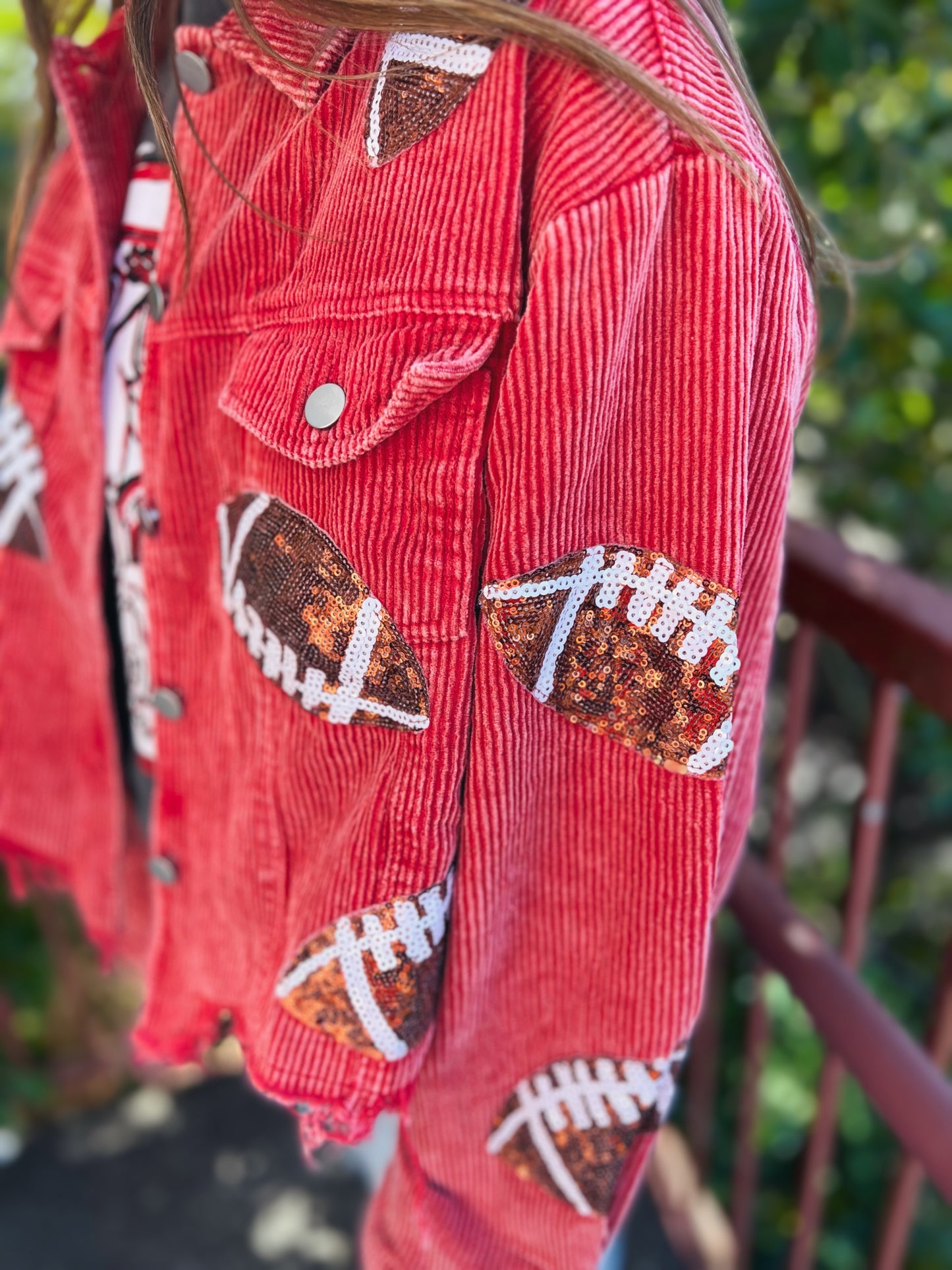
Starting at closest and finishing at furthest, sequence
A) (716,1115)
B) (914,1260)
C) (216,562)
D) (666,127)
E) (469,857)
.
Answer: (666,127) < (469,857) < (216,562) < (914,1260) < (716,1115)

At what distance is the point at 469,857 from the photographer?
0.55 m

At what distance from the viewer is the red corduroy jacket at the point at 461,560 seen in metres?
0.45

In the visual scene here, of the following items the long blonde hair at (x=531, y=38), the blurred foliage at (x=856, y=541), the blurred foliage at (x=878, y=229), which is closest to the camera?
the long blonde hair at (x=531, y=38)

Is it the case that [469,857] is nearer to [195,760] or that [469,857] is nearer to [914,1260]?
[195,760]

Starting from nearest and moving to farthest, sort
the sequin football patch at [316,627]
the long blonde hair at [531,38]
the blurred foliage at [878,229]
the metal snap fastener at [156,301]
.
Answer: the long blonde hair at [531,38] → the sequin football patch at [316,627] → the metal snap fastener at [156,301] → the blurred foliage at [878,229]

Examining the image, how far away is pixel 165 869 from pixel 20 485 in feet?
1.19

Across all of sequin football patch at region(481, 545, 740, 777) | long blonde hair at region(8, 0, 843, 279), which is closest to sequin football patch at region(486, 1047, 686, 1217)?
sequin football patch at region(481, 545, 740, 777)

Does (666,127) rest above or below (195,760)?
above

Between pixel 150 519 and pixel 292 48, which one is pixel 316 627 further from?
pixel 292 48

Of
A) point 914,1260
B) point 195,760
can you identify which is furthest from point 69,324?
point 914,1260

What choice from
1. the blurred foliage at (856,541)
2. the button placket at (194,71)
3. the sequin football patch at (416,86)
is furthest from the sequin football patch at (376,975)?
the blurred foliage at (856,541)

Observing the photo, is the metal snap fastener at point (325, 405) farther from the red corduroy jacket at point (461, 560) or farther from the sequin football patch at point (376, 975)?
the sequin football patch at point (376, 975)

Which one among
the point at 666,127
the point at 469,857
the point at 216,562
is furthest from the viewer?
the point at 216,562

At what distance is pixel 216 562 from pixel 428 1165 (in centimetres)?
47
